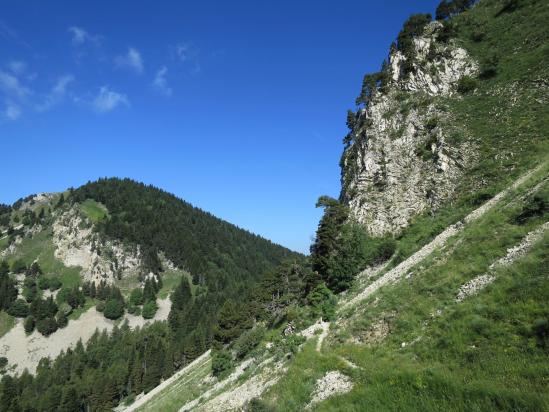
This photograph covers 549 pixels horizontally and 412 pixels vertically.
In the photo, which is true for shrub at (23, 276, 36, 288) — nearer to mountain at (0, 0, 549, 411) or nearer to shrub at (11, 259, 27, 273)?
shrub at (11, 259, 27, 273)

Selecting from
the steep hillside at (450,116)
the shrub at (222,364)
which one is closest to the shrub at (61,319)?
the shrub at (222,364)

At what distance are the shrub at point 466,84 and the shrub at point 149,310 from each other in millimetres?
166131

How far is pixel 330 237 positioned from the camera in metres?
56.1

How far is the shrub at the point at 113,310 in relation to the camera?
172 metres

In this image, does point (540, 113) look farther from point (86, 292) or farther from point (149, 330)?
point (86, 292)

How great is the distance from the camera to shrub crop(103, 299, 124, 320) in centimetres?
17212

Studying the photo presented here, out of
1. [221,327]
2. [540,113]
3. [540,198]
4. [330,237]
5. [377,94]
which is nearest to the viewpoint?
[540,198]

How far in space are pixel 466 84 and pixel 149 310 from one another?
16766 cm

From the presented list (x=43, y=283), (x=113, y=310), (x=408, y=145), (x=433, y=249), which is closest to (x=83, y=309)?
(x=113, y=310)

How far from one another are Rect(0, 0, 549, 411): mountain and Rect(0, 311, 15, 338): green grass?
59.8 m

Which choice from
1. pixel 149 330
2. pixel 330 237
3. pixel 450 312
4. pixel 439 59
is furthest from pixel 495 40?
pixel 149 330

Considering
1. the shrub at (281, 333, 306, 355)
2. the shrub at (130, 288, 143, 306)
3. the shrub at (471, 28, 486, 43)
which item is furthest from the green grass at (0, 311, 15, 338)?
the shrub at (471, 28, 486, 43)

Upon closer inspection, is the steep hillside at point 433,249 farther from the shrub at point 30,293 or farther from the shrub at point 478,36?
the shrub at point 30,293

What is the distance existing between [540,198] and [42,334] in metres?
192
